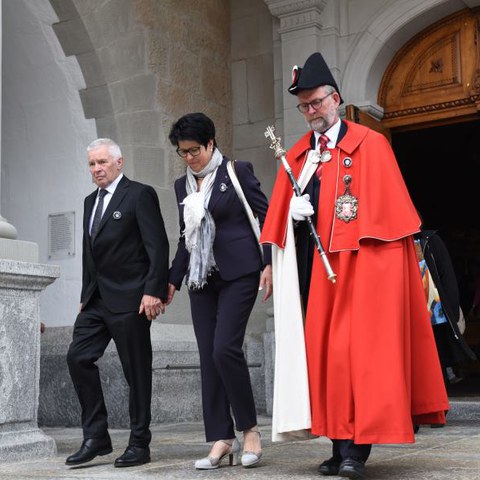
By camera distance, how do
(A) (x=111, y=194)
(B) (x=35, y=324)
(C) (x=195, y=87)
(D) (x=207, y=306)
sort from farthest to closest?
(C) (x=195, y=87)
(B) (x=35, y=324)
(A) (x=111, y=194)
(D) (x=207, y=306)

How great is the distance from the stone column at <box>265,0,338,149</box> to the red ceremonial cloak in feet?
13.5

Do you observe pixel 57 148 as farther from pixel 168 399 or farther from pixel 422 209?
pixel 422 209

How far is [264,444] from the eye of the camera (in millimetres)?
5773

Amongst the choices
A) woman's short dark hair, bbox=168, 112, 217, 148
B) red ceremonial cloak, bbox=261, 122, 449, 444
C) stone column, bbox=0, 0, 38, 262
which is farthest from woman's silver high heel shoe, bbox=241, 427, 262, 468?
stone column, bbox=0, 0, 38, 262

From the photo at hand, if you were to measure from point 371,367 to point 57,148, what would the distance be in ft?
16.5

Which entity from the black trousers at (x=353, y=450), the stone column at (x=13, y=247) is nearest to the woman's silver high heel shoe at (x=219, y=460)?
the black trousers at (x=353, y=450)

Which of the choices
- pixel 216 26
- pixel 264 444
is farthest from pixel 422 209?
pixel 264 444

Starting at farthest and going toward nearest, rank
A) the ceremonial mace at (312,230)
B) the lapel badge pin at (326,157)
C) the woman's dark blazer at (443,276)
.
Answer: the woman's dark blazer at (443,276) → the lapel badge pin at (326,157) → the ceremonial mace at (312,230)

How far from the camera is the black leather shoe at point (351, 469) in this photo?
3.92 m

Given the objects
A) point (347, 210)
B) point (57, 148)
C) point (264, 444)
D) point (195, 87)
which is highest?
point (195, 87)

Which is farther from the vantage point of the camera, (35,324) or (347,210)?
(35,324)

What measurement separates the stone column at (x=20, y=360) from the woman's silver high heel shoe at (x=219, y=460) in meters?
1.22

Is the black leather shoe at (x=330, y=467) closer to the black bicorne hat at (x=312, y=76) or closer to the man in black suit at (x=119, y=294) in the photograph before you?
the man in black suit at (x=119, y=294)

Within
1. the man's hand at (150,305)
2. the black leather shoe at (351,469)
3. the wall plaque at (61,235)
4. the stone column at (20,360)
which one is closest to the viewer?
the black leather shoe at (351,469)
